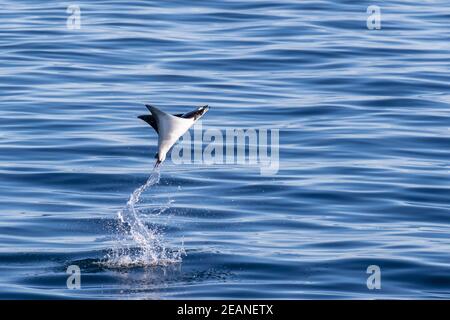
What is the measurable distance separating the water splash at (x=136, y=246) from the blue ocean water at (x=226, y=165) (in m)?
0.03

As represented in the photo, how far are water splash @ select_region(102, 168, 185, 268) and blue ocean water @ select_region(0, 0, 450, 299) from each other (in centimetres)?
3

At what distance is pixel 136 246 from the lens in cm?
1577

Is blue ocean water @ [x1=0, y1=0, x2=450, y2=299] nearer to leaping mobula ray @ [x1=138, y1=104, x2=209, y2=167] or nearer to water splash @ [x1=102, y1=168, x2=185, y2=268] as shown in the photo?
water splash @ [x1=102, y1=168, x2=185, y2=268]

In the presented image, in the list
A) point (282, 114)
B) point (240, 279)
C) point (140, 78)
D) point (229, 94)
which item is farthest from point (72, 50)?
point (240, 279)

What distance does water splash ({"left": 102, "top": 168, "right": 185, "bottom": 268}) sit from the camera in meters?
15.1

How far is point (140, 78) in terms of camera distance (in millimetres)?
25281

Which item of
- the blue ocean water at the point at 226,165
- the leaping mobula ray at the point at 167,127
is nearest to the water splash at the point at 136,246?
the blue ocean water at the point at 226,165

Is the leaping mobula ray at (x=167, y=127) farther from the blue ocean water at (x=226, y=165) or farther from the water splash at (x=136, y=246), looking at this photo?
the water splash at (x=136, y=246)

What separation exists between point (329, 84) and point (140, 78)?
3.31 metres

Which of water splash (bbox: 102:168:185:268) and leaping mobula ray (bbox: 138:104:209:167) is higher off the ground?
leaping mobula ray (bbox: 138:104:209:167)

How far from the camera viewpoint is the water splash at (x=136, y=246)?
15109 millimetres

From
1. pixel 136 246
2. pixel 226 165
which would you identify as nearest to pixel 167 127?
pixel 136 246

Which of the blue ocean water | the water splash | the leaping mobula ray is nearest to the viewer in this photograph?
the leaping mobula ray

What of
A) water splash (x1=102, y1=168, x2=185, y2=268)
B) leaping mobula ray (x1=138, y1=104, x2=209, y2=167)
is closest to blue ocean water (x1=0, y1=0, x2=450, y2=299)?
water splash (x1=102, y1=168, x2=185, y2=268)
